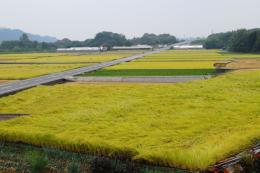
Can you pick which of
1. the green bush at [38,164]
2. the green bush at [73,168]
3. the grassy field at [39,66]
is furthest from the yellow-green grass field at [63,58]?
the green bush at [73,168]

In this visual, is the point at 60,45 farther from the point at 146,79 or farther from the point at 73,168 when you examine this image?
the point at 73,168

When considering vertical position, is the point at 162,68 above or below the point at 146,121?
below

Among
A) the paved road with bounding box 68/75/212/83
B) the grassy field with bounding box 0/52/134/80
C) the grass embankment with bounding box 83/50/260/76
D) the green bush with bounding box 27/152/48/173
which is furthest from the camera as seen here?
the grassy field with bounding box 0/52/134/80

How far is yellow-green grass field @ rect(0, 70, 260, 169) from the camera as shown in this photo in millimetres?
14805

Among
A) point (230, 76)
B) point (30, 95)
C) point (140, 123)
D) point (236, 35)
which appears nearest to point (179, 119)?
point (140, 123)

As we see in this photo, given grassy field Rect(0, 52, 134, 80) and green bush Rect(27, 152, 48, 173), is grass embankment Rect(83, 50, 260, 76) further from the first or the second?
green bush Rect(27, 152, 48, 173)

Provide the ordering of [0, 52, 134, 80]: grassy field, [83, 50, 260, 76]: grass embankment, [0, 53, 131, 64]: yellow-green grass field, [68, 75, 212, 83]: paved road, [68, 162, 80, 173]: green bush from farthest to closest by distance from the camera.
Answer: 1. [0, 53, 131, 64]: yellow-green grass field
2. [0, 52, 134, 80]: grassy field
3. [83, 50, 260, 76]: grass embankment
4. [68, 75, 212, 83]: paved road
5. [68, 162, 80, 173]: green bush

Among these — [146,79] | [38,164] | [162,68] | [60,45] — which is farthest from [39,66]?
[60,45]

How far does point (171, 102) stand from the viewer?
24328 mm

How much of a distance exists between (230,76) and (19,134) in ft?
76.4

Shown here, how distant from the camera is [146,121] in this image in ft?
63.4

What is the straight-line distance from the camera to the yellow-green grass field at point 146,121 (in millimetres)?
14805

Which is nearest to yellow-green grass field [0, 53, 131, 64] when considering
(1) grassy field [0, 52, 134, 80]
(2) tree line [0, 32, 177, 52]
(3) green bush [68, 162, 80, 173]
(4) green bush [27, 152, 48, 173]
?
(1) grassy field [0, 52, 134, 80]

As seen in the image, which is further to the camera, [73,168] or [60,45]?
[60,45]
